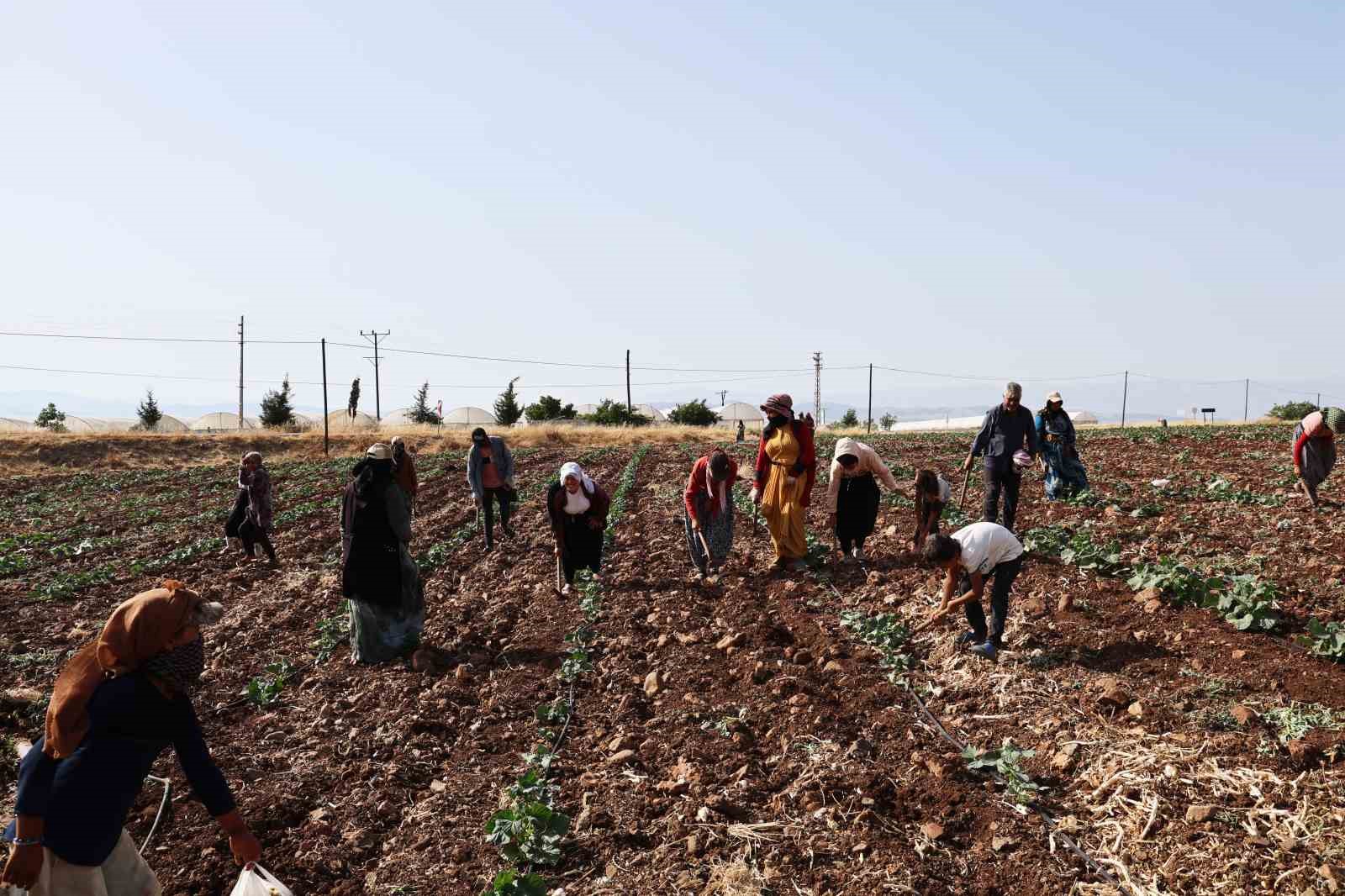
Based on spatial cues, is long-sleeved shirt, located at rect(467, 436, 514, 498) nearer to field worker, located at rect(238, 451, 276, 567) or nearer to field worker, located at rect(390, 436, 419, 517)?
field worker, located at rect(238, 451, 276, 567)

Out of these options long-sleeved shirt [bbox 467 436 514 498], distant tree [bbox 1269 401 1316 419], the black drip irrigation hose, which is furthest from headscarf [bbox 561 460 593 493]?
distant tree [bbox 1269 401 1316 419]

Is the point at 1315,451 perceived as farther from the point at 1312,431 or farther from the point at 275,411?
the point at 275,411

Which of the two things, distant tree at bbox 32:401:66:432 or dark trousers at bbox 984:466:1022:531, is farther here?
distant tree at bbox 32:401:66:432

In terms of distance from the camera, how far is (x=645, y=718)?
20.0 feet

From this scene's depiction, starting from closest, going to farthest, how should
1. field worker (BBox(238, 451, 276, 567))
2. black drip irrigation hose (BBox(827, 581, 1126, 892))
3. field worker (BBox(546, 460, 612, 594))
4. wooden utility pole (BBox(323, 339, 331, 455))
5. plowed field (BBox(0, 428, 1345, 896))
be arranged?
black drip irrigation hose (BBox(827, 581, 1126, 892))
plowed field (BBox(0, 428, 1345, 896))
field worker (BBox(546, 460, 612, 594))
field worker (BBox(238, 451, 276, 567))
wooden utility pole (BBox(323, 339, 331, 455))

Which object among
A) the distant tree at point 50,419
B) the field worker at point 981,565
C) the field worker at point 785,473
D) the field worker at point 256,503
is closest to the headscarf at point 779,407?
the field worker at point 785,473

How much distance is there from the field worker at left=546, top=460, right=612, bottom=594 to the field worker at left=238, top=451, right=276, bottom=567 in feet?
12.6

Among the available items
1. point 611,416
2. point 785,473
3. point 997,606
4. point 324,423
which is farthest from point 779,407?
point 611,416

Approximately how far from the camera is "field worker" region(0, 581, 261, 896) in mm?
3250

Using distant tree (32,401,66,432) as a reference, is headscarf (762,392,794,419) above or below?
above

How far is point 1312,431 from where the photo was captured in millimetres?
10898

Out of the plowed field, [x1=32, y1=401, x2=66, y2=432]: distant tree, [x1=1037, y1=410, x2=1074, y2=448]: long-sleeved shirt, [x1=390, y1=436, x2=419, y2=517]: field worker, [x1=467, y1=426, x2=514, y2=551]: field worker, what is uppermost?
[x1=1037, y1=410, x2=1074, y2=448]: long-sleeved shirt

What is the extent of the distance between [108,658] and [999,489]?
25.7ft

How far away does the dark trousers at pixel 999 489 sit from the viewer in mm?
9242
